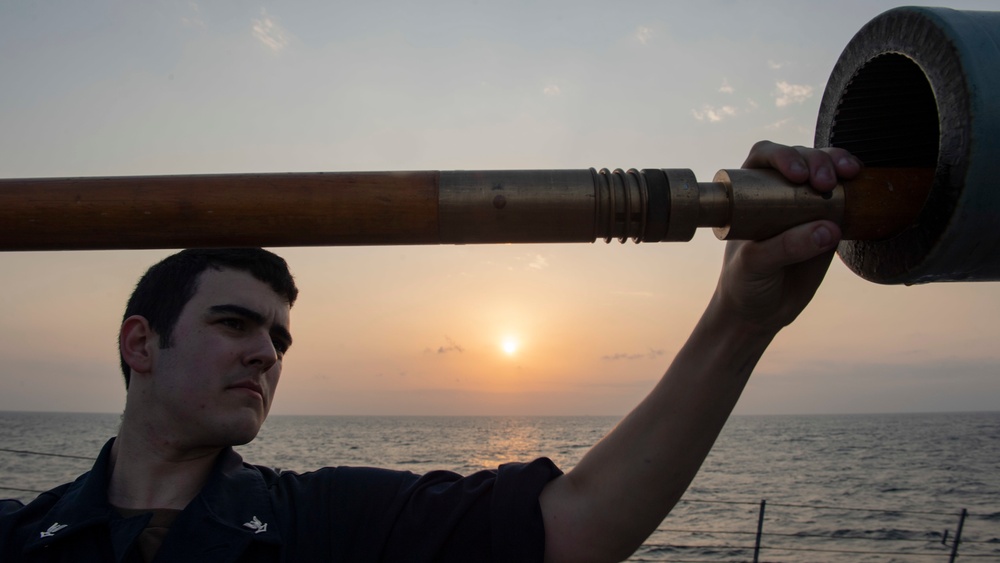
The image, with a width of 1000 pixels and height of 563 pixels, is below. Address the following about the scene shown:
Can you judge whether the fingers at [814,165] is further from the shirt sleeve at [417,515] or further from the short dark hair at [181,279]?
the short dark hair at [181,279]

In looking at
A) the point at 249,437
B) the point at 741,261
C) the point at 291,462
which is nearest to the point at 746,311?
the point at 741,261

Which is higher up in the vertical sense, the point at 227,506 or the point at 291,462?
the point at 227,506

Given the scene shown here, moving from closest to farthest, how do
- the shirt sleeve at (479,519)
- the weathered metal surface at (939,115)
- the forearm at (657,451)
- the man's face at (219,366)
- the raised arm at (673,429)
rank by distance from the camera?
1. the weathered metal surface at (939,115)
2. the raised arm at (673,429)
3. the forearm at (657,451)
4. the shirt sleeve at (479,519)
5. the man's face at (219,366)

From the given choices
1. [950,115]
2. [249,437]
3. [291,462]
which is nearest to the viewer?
[950,115]

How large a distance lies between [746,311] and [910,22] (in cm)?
70

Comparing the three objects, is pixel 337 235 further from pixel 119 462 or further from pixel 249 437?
pixel 119 462

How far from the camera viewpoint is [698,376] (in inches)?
73.0

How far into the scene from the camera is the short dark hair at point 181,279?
2531mm

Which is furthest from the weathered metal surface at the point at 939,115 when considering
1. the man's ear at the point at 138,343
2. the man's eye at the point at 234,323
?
the man's ear at the point at 138,343

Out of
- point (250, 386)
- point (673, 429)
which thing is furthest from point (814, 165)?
point (250, 386)

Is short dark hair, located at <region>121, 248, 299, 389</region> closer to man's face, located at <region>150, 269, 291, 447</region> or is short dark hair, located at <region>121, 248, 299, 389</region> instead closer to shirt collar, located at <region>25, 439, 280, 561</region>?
man's face, located at <region>150, 269, 291, 447</region>

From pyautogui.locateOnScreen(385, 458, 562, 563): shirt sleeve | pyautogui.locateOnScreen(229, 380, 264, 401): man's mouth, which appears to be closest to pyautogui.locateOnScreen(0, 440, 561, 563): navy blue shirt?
pyautogui.locateOnScreen(385, 458, 562, 563): shirt sleeve

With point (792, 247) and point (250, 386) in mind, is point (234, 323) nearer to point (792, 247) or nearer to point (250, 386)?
point (250, 386)

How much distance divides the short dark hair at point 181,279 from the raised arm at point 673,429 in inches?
52.9
